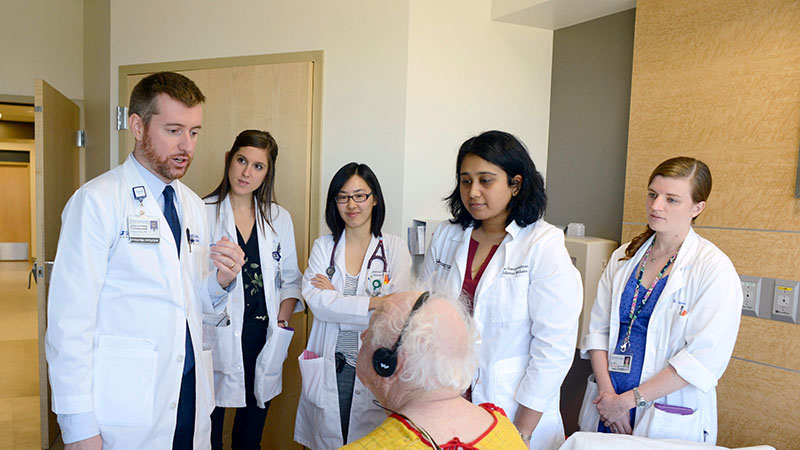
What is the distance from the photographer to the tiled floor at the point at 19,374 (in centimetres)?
351

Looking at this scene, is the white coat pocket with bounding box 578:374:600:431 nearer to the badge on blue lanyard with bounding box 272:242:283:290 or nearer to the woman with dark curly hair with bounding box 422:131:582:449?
the woman with dark curly hair with bounding box 422:131:582:449

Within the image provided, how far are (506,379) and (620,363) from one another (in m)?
0.53

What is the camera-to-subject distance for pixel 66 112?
3.71 metres

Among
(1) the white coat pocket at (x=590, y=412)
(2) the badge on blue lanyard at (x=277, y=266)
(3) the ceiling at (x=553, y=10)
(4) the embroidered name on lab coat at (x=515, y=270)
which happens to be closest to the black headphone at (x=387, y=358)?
(4) the embroidered name on lab coat at (x=515, y=270)

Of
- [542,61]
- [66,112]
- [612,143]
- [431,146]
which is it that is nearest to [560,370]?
[431,146]

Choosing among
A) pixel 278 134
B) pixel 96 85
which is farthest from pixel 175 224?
pixel 96 85

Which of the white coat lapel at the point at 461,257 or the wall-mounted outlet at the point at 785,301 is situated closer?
the white coat lapel at the point at 461,257

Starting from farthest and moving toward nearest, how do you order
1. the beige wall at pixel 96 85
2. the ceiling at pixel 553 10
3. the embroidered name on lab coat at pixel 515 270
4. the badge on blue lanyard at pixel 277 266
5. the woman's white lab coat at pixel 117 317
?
the beige wall at pixel 96 85, the ceiling at pixel 553 10, the badge on blue lanyard at pixel 277 266, the embroidered name on lab coat at pixel 515 270, the woman's white lab coat at pixel 117 317

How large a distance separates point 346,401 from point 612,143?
2.01 metres

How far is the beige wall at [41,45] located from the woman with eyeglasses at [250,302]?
228 centimetres

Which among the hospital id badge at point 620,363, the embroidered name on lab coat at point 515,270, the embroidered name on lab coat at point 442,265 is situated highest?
the embroidered name on lab coat at point 515,270

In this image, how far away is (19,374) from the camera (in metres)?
4.69

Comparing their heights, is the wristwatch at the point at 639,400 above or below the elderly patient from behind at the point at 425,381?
below

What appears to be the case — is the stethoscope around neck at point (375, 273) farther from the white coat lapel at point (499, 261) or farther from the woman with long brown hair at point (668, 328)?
the woman with long brown hair at point (668, 328)
